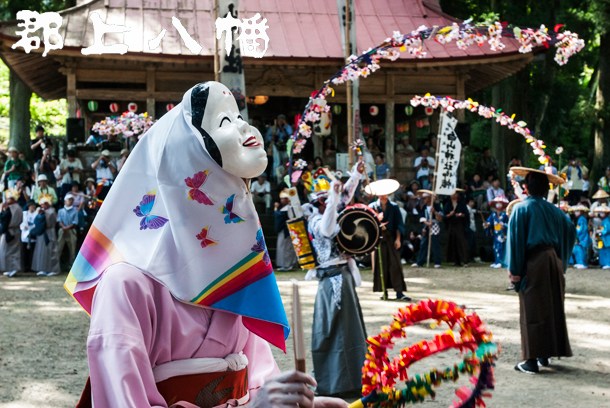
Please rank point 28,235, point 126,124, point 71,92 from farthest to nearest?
point 71,92 < point 28,235 < point 126,124

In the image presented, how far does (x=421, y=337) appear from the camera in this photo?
22.7 feet

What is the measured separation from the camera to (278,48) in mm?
14711

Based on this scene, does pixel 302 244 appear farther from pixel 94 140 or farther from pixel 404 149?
pixel 404 149

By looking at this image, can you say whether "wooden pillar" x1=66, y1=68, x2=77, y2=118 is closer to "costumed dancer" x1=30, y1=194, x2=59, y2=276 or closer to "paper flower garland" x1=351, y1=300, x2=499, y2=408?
"costumed dancer" x1=30, y1=194, x2=59, y2=276

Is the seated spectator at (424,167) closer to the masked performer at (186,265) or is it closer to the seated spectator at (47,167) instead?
the seated spectator at (47,167)

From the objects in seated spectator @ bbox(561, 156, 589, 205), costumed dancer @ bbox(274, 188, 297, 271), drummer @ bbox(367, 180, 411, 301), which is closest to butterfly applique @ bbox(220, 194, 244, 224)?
drummer @ bbox(367, 180, 411, 301)

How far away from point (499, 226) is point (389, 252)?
4217 millimetres

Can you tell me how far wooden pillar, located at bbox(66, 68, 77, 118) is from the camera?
14.5 m

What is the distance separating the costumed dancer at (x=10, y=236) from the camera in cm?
1223

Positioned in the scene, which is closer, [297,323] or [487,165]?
[297,323]

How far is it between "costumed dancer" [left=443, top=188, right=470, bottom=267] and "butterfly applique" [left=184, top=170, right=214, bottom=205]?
12.5m

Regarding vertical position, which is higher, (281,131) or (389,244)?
(281,131)

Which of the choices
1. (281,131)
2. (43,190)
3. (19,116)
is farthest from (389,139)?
(19,116)

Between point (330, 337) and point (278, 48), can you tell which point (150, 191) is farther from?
point (278, 48)
